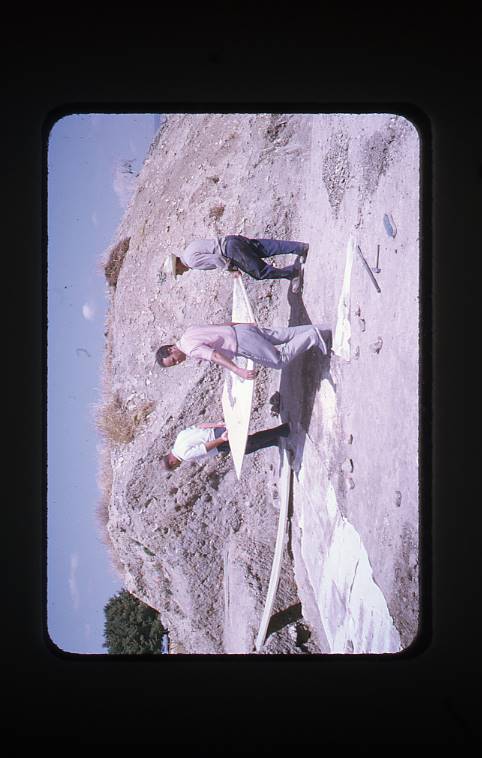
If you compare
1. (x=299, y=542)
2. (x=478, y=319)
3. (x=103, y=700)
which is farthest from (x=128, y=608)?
(x=478, y=319)

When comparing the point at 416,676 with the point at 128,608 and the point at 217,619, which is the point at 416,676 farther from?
the point at 128,608

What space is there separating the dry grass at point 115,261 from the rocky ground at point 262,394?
0.07ft

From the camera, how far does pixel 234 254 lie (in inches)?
82.0

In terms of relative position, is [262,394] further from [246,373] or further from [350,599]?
[350,599]

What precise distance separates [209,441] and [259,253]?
0.65 metres

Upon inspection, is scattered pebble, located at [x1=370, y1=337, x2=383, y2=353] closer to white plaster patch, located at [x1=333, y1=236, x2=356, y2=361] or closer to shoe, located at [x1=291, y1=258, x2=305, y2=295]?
white plaster patch, located at [x1=333, y1=236, x2=356, y2=361]

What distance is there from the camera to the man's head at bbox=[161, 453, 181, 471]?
221 centimetres

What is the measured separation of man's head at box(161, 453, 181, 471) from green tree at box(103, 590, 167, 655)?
0.43 meters

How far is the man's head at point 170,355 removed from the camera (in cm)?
204

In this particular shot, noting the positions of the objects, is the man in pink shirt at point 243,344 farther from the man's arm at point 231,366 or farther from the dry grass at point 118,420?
the dry grass at point 118,420

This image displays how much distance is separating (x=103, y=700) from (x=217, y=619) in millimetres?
481

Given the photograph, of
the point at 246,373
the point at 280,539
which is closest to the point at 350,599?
the point at 280,539

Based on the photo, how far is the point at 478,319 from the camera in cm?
173

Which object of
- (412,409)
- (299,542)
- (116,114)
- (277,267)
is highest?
(116,114)
